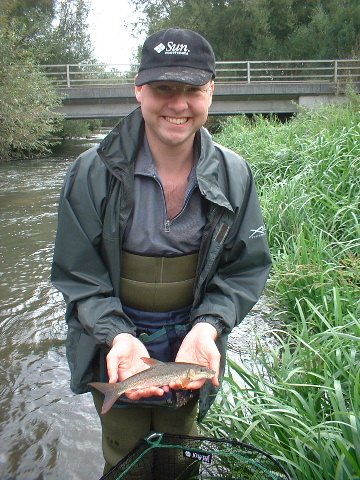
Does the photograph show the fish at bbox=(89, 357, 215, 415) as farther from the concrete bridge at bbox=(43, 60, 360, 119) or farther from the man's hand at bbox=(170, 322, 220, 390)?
the concrete bridge at bbox=(43, 60, 360, 119)

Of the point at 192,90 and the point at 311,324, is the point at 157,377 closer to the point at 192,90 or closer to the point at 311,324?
the point at 192,90

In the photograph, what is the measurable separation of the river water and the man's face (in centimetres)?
230

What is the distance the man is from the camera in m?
2.03

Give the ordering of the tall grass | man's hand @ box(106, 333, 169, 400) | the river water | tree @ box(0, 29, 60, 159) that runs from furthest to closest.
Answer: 1. tree @ box(0, 29, 60, 159)
2. the river water
3. the tall grass
4. man's hand @ box(106, 333, 169, 400)

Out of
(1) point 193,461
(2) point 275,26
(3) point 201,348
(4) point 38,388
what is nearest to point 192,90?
(3) point 201,348

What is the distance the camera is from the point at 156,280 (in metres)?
2.17

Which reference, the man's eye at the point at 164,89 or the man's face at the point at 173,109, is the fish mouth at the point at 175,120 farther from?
the man's eye at the point at 164,89

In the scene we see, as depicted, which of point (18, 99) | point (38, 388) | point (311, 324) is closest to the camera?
point (311, 324)

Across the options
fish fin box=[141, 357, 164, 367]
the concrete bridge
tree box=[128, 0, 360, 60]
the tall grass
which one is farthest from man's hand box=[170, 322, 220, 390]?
tree box=[128, 0, 360, 60]

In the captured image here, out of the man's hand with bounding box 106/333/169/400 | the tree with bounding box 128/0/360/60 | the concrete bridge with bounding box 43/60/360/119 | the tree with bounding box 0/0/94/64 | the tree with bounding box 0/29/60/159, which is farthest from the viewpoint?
the tree with bounding box 0/0/94/64

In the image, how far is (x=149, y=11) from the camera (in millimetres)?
40531

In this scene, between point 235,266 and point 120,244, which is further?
point 235,266

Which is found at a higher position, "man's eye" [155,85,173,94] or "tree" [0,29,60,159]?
"man's eye" [155,85,173,94]

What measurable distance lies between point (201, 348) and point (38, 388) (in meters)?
2.54
